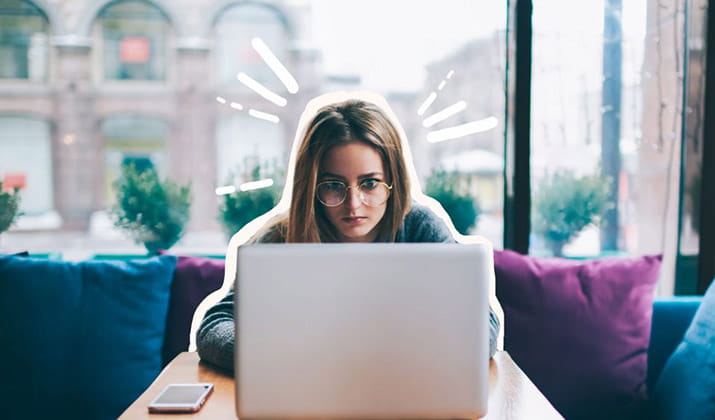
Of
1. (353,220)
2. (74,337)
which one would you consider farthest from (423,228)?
(74,337)

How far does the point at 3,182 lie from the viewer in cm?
245

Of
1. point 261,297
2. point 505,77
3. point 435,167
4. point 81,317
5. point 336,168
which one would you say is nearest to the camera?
point 261,297

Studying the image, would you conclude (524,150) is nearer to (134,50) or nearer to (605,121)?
(605,121)

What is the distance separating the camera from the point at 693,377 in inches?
58.1

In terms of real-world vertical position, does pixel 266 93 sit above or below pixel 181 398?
above

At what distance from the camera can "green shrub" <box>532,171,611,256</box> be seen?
2412mm

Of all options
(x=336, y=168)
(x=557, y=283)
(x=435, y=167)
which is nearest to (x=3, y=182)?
(x=336, y=168)

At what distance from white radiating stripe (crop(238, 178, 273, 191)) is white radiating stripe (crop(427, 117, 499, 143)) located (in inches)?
36.6

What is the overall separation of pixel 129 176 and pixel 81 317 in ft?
3.18

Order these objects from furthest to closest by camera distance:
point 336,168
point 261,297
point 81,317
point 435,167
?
point 435,167, point 81,317, point 336,168, point 261,297

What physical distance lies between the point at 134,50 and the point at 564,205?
2.89 metres

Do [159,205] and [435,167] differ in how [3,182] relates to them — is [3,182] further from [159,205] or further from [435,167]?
[435,167]

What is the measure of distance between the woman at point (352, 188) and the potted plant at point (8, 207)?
1.45 m

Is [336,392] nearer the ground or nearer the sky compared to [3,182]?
nearer the ground
